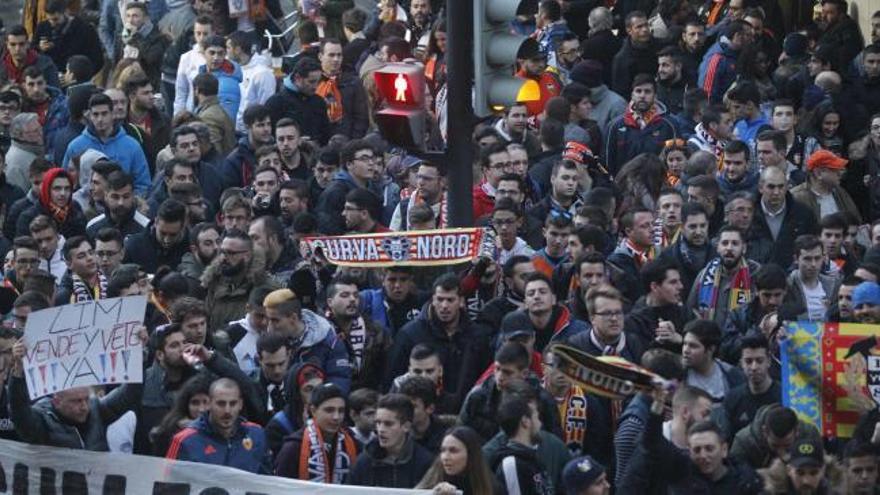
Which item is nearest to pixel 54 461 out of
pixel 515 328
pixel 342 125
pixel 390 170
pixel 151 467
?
pixel 151 467

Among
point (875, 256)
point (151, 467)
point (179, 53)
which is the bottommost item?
point (151, 467)

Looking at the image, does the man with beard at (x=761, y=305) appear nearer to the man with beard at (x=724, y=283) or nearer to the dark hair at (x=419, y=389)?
the man with beard at (x=724, y=283)

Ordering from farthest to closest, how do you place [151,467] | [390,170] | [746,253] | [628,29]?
[628,29] → [390,170] → [746,253] → [151,467]

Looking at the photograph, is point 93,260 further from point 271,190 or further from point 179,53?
point 179,53

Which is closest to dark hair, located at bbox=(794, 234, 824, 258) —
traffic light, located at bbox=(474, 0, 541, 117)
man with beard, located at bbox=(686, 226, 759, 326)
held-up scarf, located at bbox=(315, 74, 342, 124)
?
man with beard, located at bbox=(686, 226, 759, 326)

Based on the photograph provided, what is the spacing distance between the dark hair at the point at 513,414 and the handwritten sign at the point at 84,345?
1870mm

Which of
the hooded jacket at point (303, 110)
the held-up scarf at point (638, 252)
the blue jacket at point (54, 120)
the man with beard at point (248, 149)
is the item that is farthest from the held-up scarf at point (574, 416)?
the blue jacket at point (54, 120)

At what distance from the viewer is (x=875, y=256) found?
651 inches

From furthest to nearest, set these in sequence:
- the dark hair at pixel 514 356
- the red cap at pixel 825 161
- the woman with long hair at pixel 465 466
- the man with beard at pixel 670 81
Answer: the man with beard at pixel 670 81
the red cap at pixel 825 161
the dark hair at pixel 514 356
the woman with long hair at pixel 465 466

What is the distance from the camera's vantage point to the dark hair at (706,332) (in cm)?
1484

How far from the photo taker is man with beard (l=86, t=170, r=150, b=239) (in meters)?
18.2

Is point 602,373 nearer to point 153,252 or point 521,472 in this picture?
point 521,472

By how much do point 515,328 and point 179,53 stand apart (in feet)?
32.2

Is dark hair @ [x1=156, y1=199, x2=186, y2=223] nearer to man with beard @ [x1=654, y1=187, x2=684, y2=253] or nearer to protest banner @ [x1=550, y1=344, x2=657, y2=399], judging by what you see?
man with beard @ [x1=654, y1=187, x2=684, y2=253]
